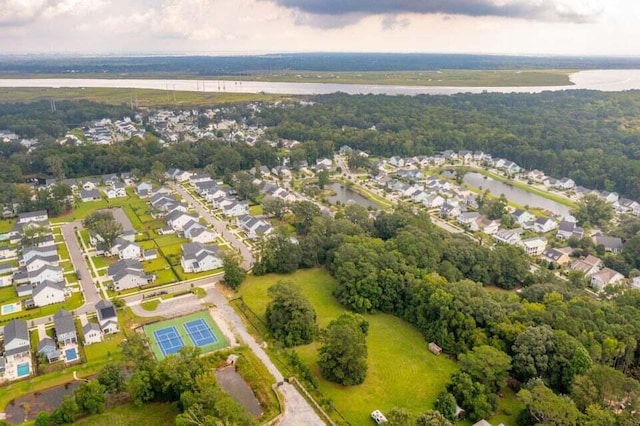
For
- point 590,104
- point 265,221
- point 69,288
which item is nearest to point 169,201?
point 265,221

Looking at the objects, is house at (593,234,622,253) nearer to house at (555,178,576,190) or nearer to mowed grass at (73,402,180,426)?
house at (555,178,576,190)

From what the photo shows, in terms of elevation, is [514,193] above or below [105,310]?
below

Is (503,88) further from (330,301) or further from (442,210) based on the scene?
(330,301)

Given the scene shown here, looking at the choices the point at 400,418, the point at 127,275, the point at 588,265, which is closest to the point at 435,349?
the point at 400,418

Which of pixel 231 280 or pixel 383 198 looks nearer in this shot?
pixel 231 280

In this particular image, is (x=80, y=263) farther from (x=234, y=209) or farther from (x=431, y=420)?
(x=431, y=420)

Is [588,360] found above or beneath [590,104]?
beneath

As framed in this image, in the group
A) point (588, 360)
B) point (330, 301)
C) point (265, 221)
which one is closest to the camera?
point (588, 360)

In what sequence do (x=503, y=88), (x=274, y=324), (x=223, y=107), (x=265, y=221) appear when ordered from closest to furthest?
1. (x=274, y=324)
2. (x=265, y=221)
3. (x=223, y=107)
4. (x=503, y=88)
